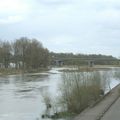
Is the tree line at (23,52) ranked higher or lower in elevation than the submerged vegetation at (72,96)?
higher

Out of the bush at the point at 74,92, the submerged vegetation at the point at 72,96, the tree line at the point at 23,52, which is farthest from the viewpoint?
the tree line at the point at 23,52

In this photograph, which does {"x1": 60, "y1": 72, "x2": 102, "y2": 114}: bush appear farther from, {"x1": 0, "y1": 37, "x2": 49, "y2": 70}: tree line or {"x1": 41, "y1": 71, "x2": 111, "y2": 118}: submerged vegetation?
{"x1": 0, "y1": 37, "x2": 49, "y2": 70}: tree line

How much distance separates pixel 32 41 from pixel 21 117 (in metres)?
119

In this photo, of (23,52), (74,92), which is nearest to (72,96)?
(74,92)

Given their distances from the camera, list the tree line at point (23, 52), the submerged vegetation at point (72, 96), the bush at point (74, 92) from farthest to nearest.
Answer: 1. the tree line at point (23, 52)
2. the bush at point (74, 92)
3. the submerged vegetation at point (72, 96)

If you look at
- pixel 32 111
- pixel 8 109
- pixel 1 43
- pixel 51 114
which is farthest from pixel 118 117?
pixel 1 43

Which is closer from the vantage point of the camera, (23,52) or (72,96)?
(72,96)

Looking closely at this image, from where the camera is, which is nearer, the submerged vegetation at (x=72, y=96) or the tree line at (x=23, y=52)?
the submerged vegetation at (x=72, y=96)

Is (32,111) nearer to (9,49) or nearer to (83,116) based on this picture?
(83,116)

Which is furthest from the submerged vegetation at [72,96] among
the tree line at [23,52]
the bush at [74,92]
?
the tree line at [23,52]

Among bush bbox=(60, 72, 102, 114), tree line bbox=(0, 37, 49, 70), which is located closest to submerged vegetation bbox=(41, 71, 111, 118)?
bush bbox=(60, 72, 102, 114)

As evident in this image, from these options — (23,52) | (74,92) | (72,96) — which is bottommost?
(72,96)

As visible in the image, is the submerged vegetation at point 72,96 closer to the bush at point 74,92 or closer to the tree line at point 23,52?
the bush at point 74,92

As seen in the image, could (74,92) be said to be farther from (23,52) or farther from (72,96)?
(23,52)
